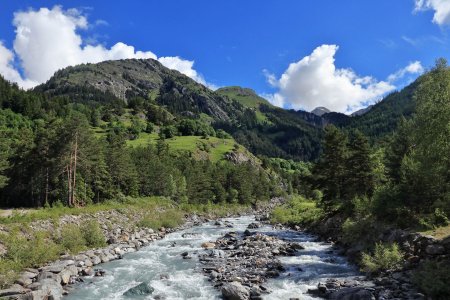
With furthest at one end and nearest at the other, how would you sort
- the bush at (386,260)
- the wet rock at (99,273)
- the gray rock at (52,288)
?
1. the wet rock at (99,273)
2. the bush at (386,260)
3. the gray rock at (52,288)

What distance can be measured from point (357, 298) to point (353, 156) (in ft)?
108

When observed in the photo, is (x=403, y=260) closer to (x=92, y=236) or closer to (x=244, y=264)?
(x=244, y=264)

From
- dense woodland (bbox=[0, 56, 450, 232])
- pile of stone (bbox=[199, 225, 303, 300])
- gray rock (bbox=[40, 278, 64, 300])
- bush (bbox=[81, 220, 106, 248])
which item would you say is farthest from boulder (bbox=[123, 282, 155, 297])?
dense woodland (bbox=[0, 56, 450, 232])

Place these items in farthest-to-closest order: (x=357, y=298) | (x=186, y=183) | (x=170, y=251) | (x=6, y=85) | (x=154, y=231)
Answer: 1. (x=6, y=85)
2. (x=186, y=183)
3. (x=154, y=231)
4. (x=170, y=251)
5. (x=357, y=298)

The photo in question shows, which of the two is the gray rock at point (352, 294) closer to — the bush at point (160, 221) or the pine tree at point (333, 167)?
the pine tree at point (333, 167)

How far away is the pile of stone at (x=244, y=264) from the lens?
25828mm

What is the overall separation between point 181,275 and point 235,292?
27.6ft

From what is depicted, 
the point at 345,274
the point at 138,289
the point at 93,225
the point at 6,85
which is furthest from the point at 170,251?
the point at 6,85

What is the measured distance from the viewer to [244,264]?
34.7 metres

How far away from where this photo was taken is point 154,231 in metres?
60.2

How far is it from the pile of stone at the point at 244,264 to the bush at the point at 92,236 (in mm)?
12317

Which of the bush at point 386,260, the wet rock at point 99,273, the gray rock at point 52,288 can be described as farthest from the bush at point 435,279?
the wet rock at point 99,273

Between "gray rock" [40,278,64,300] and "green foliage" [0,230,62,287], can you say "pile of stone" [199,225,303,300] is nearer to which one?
"gray rock" [40,278,64,300]

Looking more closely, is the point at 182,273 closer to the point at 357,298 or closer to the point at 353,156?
the point at 357,298
